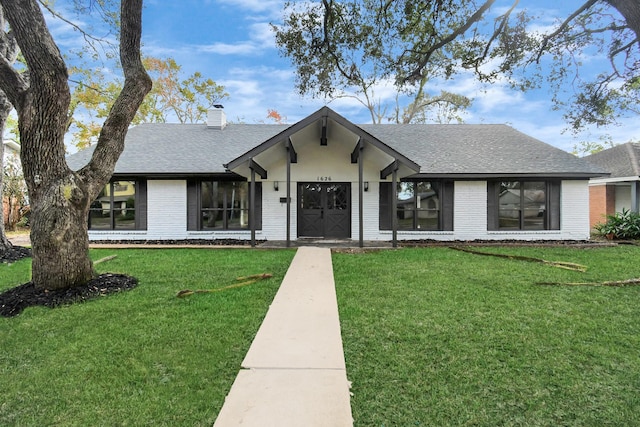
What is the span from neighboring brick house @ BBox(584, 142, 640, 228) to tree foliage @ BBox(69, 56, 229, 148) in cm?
2351

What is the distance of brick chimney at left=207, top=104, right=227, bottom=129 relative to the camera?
51.1 ft

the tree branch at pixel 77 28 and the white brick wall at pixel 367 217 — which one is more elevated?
the tree branch at pixel 77 28

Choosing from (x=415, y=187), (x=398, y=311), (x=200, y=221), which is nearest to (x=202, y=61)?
(x=200, y=221)

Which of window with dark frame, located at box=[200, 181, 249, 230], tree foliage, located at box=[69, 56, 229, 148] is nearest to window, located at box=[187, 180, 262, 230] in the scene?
window with dark frame, located at box=[200, 181, 249, 230]

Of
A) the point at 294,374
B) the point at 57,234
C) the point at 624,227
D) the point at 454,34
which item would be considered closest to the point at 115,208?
the point at 57,234

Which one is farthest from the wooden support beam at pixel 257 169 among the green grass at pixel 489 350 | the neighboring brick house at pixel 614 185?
the neighboring brick house at pixel 614 185

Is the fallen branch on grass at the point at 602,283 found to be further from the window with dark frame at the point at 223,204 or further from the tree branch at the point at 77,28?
the tree branch at the point at 77,28

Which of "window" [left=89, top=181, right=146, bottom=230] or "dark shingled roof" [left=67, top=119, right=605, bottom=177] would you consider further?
"window" [left=89, top=181, right=146, bottom=230]

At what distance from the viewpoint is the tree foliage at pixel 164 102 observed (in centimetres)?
2415

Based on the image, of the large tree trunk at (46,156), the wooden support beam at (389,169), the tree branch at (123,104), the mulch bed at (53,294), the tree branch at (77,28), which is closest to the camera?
the mulch bed at (53,294)

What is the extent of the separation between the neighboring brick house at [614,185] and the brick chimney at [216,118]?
56.4 feet

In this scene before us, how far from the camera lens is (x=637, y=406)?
2.57 m

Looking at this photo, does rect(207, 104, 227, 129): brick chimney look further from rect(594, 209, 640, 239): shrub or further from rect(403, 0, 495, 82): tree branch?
rect(594, 209, 640, 239): shrub

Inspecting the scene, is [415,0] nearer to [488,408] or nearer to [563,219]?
[488,408]
